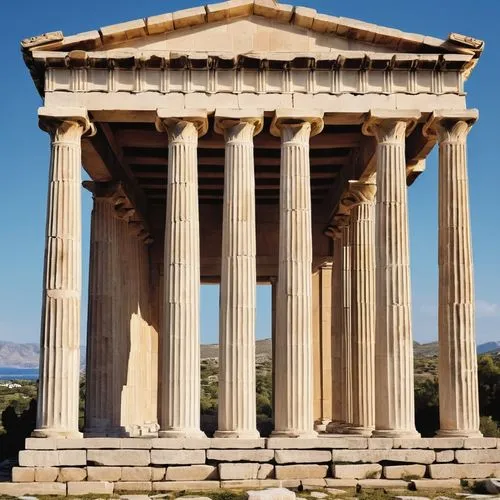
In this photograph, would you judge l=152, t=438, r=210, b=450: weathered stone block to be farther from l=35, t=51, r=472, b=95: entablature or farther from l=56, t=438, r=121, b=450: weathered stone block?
l=35, t=51, r=472, b=95: entablature

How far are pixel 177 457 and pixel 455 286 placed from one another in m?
12.6

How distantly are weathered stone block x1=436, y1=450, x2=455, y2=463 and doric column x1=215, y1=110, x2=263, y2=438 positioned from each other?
21.9 ft

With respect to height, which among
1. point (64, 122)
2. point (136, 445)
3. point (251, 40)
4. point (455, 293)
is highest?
point (251, 40)

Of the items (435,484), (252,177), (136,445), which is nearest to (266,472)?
(136,445)

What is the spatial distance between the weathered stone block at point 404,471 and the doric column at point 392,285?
162 cm

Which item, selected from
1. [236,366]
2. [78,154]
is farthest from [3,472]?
[78,154]

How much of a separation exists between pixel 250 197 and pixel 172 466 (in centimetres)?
1068

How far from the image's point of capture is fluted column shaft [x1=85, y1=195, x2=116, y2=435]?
4472 centimetres

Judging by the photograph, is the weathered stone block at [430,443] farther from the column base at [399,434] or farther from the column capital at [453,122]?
the column capital at [453,122]

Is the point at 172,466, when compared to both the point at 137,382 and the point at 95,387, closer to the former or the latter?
the point at 95,387

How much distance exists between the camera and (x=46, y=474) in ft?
112

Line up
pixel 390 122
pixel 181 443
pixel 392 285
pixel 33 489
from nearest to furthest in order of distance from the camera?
pixel 33 489 → pixel 181 443 → pixel 392 285 → pixel 390 122

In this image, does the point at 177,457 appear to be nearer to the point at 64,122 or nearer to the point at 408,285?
the point at 408,285

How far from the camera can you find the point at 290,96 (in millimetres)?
38594
